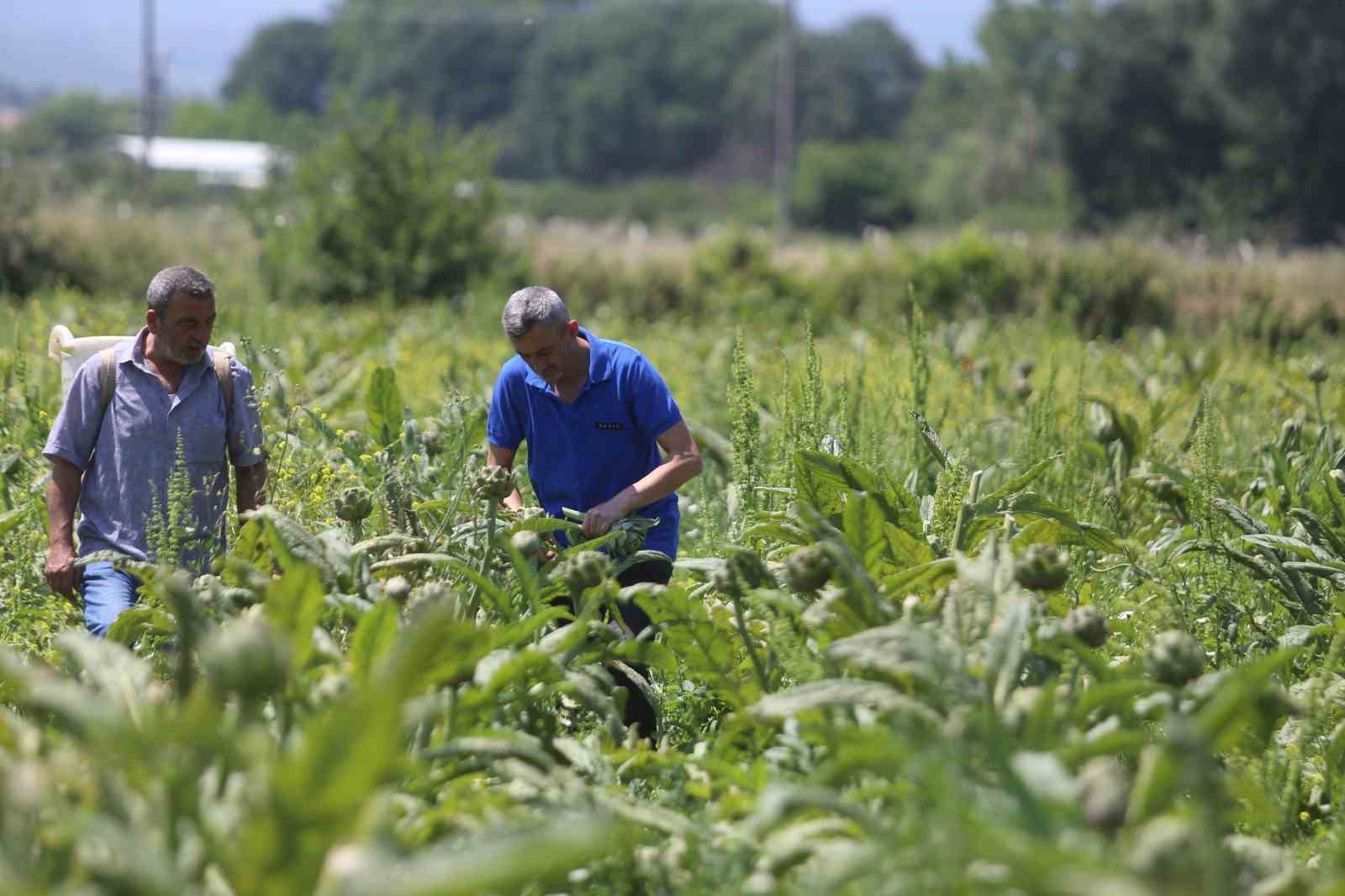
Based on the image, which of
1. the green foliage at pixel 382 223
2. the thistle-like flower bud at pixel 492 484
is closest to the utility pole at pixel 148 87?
the green foliage at pixel 382 223

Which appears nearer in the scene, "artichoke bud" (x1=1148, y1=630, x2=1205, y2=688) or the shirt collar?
"artichoke bud" (x1=1148, y1=630, x2=1205, y2=688)

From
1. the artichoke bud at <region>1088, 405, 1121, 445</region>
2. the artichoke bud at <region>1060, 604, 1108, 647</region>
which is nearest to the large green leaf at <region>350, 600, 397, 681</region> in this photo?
the artichoke bud at <region>1060, 604, 1108, 647</region>

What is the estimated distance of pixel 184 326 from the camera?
13.2 feet

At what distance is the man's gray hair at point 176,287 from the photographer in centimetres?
395

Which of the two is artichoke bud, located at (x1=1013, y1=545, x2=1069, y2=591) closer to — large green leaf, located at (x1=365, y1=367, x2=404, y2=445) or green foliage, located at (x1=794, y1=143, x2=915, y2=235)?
large green leaf, located at (x1=365, y1=367, x2=404, y2=445)

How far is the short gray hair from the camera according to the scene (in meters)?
4.06

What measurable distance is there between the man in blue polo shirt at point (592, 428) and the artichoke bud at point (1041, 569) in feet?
4.50

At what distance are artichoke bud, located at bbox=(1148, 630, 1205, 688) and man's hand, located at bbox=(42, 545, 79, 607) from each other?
2.70 meters

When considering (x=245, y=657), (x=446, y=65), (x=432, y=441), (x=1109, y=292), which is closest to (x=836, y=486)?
(x=432, y=441)

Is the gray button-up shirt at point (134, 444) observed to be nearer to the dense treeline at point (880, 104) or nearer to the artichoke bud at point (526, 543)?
the artichoke bud at point (526, 543)

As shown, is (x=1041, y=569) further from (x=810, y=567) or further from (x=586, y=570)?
(x=586, y=570)

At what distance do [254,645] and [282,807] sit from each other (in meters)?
0.20

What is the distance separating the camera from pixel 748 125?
3932 inches

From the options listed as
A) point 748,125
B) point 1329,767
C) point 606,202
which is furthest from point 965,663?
point 748,125
